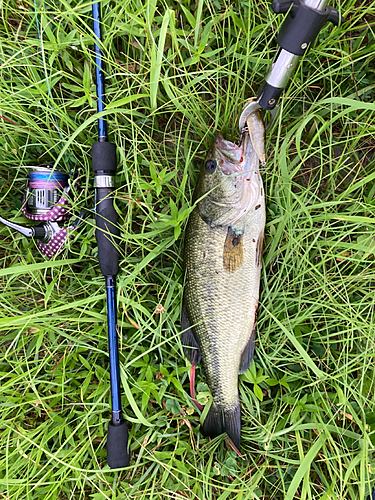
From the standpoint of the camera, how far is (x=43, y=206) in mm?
1845

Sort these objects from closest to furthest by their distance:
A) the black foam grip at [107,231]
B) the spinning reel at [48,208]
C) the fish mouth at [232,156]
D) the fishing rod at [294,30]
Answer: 1. the fishing rod at [294,30]
2. the fish mouth at [232,156]
3. the black foam grip at [107,231]
4. the spinning reel at [48,208]

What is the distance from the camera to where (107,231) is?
1739 millimetres

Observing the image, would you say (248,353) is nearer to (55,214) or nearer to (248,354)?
(248,354)

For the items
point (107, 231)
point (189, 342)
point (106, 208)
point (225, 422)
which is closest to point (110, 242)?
point (107, 231)

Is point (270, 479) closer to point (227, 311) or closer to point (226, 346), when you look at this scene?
point (226, 346)

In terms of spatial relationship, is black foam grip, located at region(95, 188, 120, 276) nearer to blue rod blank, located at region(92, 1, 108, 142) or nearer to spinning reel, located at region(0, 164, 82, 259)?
spinning reel, located at region(0, 164, 82, 259)

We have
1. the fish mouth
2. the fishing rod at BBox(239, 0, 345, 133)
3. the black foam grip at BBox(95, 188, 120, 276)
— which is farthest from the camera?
the black foam grip at BBox(95, 188, 120, 276)

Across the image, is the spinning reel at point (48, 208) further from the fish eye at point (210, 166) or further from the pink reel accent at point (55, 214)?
the fish eye at point (210, 166)

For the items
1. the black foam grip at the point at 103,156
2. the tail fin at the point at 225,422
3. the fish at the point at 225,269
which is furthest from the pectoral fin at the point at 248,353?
the black foam grip at the point at 103,156

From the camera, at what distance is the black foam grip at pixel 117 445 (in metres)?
1.73

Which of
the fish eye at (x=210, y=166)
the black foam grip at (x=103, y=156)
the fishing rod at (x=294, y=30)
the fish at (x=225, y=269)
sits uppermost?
the fishing rod at (x=294, y=30)

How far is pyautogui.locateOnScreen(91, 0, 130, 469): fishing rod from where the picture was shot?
1.70 m

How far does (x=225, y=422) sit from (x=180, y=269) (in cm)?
95

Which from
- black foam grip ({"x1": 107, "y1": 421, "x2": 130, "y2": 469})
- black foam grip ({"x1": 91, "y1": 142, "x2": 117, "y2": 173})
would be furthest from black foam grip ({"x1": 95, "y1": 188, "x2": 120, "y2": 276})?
black foam grip ({"x1": 107, "y1": 421, "x2": 130, "y2": 469})
